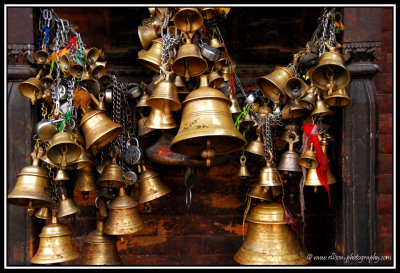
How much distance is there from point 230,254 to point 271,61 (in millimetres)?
2035

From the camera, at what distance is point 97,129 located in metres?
2.61

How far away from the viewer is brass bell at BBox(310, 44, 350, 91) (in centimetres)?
259

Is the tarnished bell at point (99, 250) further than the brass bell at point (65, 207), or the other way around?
the tarnished bell at point (99, 250)

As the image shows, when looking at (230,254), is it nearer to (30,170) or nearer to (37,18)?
(30,170)

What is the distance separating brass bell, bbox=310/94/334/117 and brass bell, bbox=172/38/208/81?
34.2 inches

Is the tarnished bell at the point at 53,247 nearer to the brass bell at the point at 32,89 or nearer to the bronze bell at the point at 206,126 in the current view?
the brass bell at the point at 32,89

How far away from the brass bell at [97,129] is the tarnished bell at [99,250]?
703 mm

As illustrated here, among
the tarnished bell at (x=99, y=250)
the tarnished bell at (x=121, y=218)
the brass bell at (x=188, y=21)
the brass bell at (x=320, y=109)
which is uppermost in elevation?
the brass bell at (x=188, y=21)

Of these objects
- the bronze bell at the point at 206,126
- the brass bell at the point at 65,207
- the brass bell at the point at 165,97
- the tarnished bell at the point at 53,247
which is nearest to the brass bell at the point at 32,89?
the brass bell at the point at 65,207

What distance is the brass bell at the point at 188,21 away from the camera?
2.55 m

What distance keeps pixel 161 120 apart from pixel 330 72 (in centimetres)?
130

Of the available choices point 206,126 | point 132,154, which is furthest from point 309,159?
point 132,154

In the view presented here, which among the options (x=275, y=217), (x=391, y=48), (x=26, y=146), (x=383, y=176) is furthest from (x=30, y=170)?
(x=391, y=48)

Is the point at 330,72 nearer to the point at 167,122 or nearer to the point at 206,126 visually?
the point at 206,126
